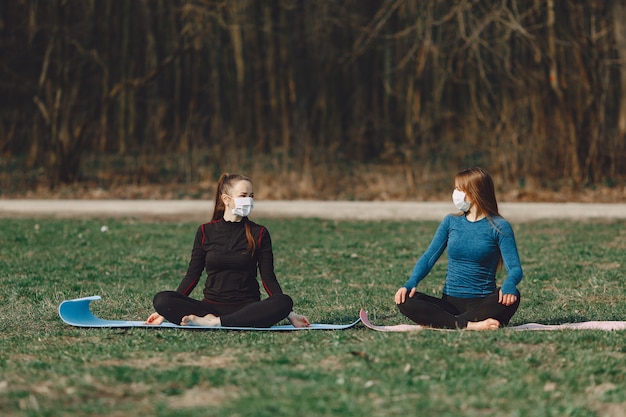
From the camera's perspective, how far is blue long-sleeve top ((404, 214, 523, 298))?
7109 mm

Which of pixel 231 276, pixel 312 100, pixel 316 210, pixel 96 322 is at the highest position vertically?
pixel 312 100

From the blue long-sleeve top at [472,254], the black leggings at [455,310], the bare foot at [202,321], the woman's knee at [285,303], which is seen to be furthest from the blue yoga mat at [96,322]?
the blue long-sleeve top at [472,254]

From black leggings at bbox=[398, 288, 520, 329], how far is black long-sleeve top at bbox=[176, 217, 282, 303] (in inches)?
36.6

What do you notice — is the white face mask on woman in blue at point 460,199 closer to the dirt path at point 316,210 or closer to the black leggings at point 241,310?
the black leggings at point 241,310

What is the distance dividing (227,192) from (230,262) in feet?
1.61

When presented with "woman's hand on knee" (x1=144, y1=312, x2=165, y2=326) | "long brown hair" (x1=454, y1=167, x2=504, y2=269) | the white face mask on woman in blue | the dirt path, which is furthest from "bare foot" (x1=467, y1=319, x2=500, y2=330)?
the dirt path

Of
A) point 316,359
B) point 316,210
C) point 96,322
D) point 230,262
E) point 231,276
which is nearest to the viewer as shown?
point 316,359

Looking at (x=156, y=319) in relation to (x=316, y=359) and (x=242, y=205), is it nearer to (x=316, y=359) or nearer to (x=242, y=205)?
(x=242, y=205)

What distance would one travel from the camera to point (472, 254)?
7.19 metres

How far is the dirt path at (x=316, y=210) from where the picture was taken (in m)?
17.0

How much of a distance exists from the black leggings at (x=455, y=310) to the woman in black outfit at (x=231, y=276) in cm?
76

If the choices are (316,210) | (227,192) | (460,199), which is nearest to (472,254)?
(460,199)

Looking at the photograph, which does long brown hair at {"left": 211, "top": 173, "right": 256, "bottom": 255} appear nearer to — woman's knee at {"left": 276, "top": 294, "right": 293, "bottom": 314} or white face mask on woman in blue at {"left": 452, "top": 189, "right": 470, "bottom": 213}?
woman's knee at {"left": 276, "top": 294, "right": 293, "bottom": 314}

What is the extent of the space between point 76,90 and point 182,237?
461 inches
